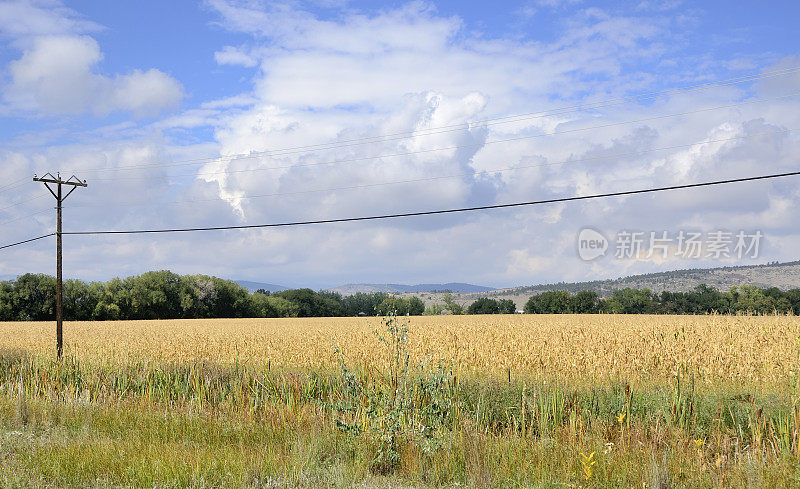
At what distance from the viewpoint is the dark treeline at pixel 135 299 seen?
9031 centimetres

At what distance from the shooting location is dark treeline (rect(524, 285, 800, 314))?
9325cm

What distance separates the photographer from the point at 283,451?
9125 mm

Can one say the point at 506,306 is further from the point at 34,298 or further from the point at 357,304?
the point at 34,298

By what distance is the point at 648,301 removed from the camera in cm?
10412

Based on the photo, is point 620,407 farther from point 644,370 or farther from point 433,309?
point 433,309

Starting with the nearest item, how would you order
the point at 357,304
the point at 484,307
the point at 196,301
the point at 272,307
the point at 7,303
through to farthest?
the point at 7,303 < the point at 196,301 < the point at 272,307 < the point at 484,307 < the point at 357,304

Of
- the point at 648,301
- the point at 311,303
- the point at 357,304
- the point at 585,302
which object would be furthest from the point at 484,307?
the point at 311,303

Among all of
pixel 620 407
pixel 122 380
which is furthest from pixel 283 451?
pixel 122 380

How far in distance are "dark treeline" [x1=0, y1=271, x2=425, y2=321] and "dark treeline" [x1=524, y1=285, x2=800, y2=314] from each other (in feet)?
96.7

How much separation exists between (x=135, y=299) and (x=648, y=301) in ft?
298

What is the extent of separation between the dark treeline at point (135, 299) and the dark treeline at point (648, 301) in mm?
29478

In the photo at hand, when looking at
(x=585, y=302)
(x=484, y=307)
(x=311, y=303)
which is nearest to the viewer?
(x=585, y=302)

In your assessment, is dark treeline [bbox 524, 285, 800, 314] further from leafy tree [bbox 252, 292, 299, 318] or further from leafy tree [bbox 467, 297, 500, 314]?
leafy tree [bbox 252, 292, 299, 318]

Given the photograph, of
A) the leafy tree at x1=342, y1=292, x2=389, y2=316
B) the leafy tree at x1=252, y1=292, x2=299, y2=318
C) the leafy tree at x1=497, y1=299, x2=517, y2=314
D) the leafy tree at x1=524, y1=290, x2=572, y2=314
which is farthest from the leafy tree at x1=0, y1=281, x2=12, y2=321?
the leafy tree at x1=524, y1=290, x2=572, y2=314
